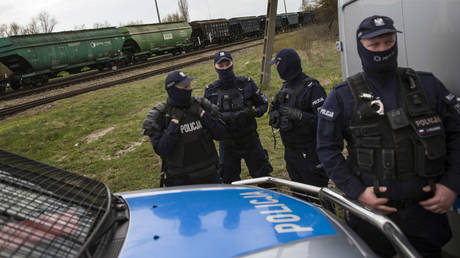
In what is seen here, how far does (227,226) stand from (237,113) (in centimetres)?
230

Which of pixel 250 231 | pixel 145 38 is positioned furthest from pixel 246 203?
pixel 145 38

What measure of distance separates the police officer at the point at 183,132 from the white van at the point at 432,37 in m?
1.77

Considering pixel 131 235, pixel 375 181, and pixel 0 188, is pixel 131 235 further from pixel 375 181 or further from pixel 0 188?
pixel 375 181

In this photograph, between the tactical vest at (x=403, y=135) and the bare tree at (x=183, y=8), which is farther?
the bare tree at (x=183, y=8)

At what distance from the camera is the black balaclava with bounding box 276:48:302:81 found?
342 cm

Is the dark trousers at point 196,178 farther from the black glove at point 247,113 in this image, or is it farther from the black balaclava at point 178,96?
the black glove at point 247,113

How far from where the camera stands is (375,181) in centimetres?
204

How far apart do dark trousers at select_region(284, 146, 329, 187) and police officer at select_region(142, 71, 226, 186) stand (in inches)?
32.7

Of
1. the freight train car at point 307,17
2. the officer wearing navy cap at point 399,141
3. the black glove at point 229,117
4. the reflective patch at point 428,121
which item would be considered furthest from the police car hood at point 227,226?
the freight train car at point 307,17

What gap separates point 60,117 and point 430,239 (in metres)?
9.94

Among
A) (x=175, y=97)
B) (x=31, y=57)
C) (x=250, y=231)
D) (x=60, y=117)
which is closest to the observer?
(x=250, y=231)

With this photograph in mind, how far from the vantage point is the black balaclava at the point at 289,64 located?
135 inches

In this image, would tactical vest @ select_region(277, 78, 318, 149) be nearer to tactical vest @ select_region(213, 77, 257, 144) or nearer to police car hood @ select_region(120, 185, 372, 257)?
tactical vest @ select_region(213, 77, 257, 144)

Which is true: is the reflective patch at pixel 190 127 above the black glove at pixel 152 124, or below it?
below
